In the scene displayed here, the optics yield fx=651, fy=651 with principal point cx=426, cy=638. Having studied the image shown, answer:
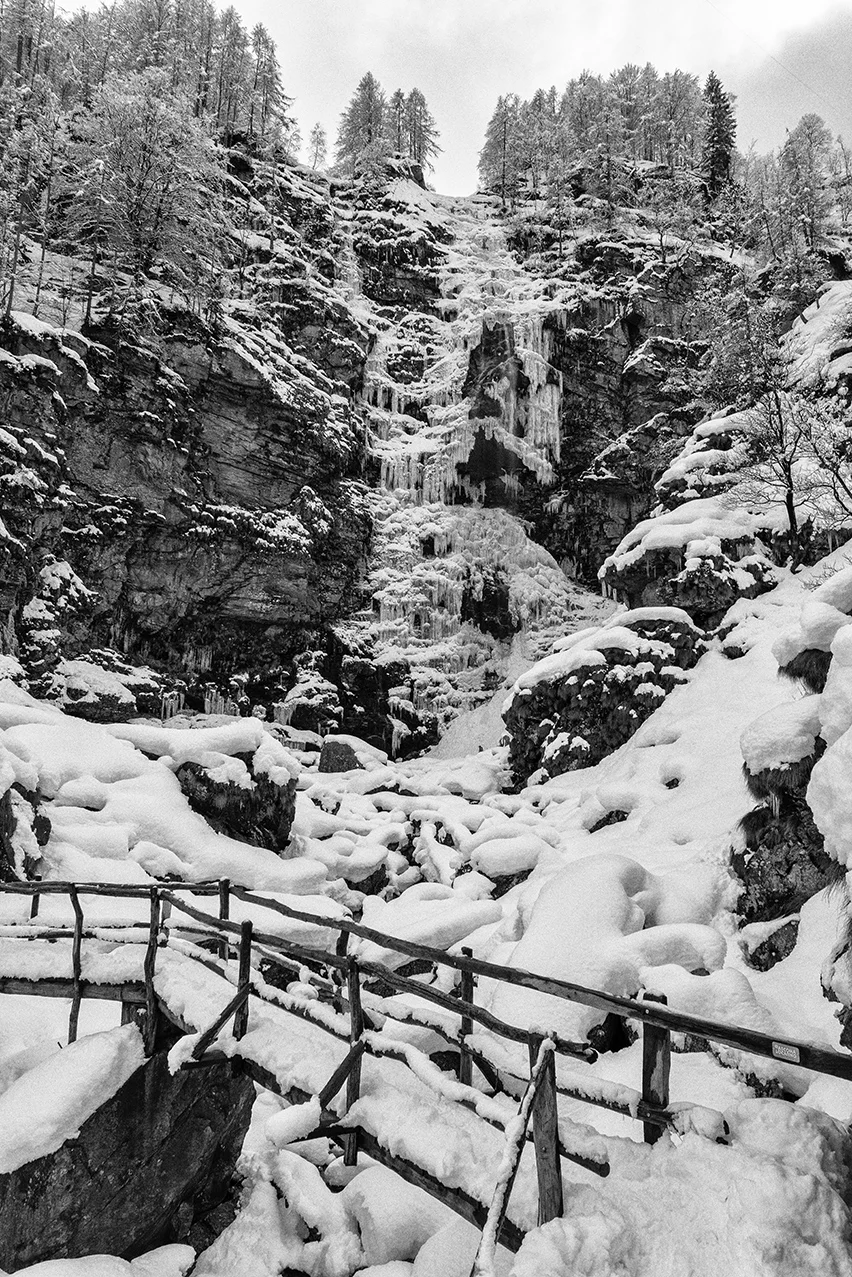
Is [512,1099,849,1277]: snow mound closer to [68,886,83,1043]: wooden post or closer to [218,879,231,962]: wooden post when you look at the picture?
[218,879,231,962]: wooden post

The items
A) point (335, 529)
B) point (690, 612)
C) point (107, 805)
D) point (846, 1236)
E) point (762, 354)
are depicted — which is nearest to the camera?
point (846, 1236)

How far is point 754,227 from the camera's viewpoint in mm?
40094

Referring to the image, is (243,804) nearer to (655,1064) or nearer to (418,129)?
(655,1064)

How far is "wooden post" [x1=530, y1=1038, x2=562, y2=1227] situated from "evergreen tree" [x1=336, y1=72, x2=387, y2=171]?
69404 millimetres

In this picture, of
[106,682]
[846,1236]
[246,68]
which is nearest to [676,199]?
[246,68]

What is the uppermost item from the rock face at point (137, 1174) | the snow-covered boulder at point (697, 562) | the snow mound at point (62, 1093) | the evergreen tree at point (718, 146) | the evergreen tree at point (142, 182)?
the evergreen tree at point (718, 146)

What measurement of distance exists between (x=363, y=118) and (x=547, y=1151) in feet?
238

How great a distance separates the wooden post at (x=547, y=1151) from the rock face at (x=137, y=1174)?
4.15 m

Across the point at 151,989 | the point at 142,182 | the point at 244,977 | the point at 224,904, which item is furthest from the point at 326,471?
the point at 244,977

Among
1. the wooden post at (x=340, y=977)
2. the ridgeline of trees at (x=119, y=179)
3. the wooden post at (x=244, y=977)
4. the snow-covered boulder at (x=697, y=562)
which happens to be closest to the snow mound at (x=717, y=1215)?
the wooden post at (x=340, y=977)

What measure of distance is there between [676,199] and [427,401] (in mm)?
26176

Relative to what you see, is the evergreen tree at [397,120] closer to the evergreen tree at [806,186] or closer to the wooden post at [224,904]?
the evergreen tree at [806,186]

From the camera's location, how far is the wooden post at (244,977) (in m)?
5.52

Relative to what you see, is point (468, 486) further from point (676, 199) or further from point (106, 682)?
point (676, 199)
